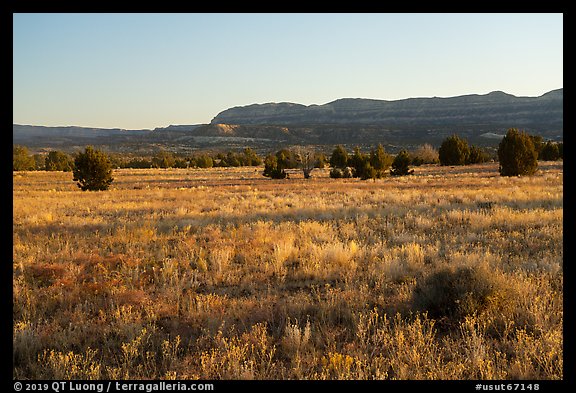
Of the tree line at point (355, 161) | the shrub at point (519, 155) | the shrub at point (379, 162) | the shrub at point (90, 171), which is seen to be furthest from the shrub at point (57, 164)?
the shrub at point (519, 155)

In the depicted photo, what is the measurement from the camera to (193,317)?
4.92m

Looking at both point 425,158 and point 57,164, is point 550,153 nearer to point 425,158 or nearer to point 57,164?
point 425,158

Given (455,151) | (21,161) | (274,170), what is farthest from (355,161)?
(21,161)

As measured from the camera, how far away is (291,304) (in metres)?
5.20

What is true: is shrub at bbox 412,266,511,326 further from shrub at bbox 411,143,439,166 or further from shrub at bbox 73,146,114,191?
shrub at bbox 411,143,439,166

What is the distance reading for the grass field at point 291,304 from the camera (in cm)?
373

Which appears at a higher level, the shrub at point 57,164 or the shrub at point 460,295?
the shrub at point 57,164

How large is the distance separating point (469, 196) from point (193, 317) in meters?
16.3

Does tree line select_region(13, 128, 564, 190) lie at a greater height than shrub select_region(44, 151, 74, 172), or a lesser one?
lesser

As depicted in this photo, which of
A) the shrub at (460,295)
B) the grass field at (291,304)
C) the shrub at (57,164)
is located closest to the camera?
the grass field at (291,304)

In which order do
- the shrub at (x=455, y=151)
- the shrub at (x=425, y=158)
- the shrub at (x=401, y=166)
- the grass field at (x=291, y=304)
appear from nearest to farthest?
A: the grass field at (x=291, y=304), the shrub at (x=401, y=166), the shrub at (x=455, y=151), the shrub at (x=425, y=158)

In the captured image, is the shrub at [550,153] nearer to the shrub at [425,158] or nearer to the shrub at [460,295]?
the shrub at [425,158]

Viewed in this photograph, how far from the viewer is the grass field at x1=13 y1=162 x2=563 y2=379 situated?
12.2 ft

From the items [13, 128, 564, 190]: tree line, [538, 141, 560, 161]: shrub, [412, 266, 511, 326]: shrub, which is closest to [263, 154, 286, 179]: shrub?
[13, 128, 564, 190]: tree line
